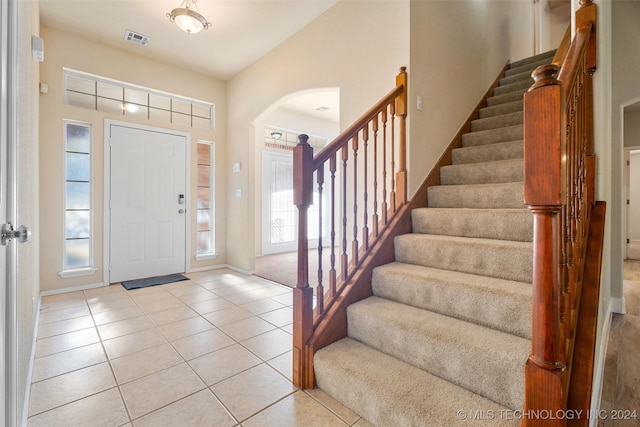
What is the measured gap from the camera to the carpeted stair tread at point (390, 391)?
123 centimetres

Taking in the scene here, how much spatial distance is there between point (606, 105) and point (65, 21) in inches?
190

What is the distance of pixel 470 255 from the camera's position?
73.2 inches

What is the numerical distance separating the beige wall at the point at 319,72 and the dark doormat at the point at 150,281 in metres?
0.84

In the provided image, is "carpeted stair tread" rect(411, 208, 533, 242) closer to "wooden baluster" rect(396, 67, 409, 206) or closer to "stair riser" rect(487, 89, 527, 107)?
"wooden baluster" rect(396, 67, 409, 206)

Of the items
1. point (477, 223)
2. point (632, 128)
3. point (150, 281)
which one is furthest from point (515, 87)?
point (150, 281)

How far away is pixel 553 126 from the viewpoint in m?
0.96

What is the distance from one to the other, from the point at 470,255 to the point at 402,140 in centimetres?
105

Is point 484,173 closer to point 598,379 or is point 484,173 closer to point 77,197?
point 598,379

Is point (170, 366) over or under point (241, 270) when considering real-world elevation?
under

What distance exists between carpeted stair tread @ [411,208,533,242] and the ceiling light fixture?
2574mm

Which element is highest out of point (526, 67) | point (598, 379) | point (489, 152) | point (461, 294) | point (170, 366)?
point (526, 67)

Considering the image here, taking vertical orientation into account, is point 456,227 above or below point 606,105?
below

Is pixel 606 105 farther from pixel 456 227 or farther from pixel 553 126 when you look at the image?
pixel 553 126

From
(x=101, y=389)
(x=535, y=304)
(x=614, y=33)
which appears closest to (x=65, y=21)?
(x=101, y=389)
